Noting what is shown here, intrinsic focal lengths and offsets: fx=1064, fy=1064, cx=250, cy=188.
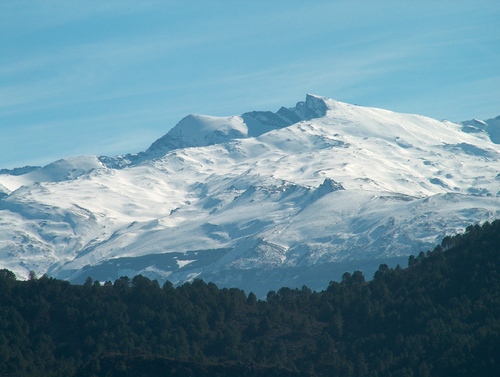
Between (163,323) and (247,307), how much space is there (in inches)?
615

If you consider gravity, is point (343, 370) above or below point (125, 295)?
below

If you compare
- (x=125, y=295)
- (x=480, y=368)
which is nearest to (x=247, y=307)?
(x=125, y=295)

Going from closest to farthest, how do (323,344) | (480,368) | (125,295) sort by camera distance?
1. (480,368)
2. (323,344)
3. (125,295)

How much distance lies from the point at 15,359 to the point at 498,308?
51.0m

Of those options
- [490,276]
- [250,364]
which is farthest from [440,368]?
[490,276]

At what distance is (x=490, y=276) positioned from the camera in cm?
12481

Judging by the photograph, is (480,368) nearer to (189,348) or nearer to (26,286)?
(189,348)

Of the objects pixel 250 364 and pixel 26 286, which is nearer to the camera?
pixel 250 364

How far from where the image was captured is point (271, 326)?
12369 centimetres

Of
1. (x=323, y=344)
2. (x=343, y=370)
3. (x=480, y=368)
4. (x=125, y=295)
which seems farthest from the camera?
(x=125, y=295)

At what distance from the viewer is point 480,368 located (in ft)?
320

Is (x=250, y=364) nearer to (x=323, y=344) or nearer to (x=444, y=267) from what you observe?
(x=323, y=344)

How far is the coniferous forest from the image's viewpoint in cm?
10181

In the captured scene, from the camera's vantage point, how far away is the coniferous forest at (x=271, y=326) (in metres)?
102
